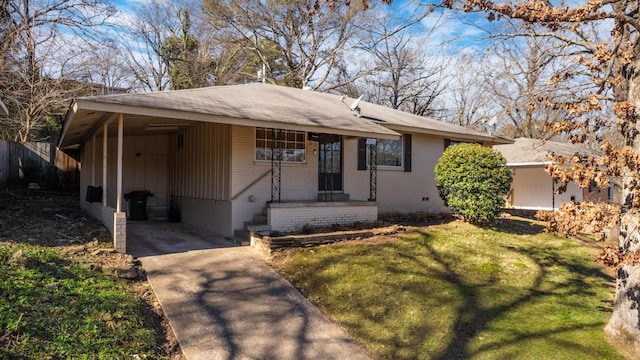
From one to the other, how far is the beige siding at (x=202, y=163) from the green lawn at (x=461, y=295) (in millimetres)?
2903

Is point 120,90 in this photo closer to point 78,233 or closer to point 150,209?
point 150,209

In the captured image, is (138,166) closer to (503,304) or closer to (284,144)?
(284,144)

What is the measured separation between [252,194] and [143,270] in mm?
3249

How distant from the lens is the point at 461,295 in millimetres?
6129

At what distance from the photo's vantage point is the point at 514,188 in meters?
21.4

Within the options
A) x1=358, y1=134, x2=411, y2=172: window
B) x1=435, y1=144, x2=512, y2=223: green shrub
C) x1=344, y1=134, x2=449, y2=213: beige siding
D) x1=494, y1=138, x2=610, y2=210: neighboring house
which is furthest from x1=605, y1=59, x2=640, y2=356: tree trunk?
x1=494, y1=138, x2=610, y2=210: neighboring house

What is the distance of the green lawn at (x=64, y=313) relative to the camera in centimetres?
379

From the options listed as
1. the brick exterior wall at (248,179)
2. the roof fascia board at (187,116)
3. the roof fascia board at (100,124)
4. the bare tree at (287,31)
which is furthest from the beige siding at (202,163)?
the bare tree at (287,31)

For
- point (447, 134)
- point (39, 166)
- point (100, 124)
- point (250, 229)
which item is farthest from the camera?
point (39, 166)

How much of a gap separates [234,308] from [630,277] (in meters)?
4.95

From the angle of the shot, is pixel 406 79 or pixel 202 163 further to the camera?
pixel 406 79

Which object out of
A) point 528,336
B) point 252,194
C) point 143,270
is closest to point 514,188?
point 252,194

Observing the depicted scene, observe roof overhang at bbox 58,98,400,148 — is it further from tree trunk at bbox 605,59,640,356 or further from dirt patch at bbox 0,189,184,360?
tree trunk at bbox 605,59,640,356

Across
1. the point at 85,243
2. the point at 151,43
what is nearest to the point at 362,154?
the point at 85,243
